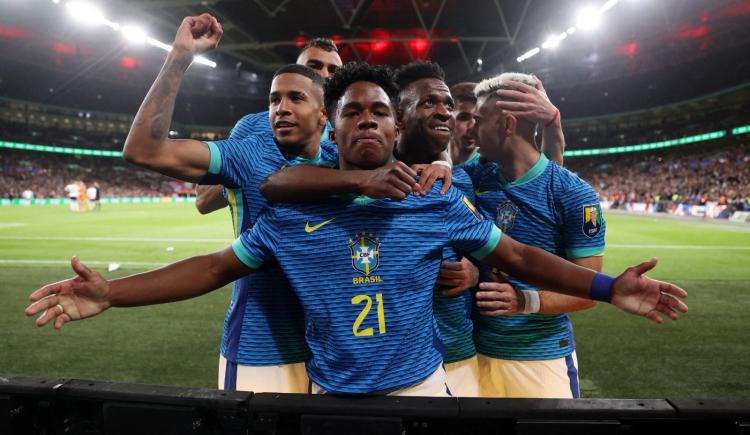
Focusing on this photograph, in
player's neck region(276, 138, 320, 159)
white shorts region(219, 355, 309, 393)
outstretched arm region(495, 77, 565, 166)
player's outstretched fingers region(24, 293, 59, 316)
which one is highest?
outstretched arm region(495, 77, 565, 166)

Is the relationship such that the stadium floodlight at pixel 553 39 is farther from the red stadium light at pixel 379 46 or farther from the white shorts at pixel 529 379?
the white shorts at pixel 529 379

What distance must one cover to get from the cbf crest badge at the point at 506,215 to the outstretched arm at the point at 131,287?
1341mm

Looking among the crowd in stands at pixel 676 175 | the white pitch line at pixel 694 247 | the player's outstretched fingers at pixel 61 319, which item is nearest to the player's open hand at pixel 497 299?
the player's outstretched fingers at pixel 61 319

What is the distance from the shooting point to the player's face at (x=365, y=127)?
1752mm

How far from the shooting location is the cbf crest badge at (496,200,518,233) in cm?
243

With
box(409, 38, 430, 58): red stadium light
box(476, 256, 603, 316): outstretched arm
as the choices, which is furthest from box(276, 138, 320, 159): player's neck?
box(409, 38, 430, 58): red stadium light

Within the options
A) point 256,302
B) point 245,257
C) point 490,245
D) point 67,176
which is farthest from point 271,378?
point 67,176

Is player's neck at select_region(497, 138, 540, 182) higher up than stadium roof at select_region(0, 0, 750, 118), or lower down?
lower down

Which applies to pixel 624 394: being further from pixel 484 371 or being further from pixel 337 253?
pixel 337 253

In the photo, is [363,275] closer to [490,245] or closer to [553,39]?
[490,245]

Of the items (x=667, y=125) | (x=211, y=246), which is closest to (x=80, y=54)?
(x=211, y=246)

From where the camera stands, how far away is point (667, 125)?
51844 millimetres

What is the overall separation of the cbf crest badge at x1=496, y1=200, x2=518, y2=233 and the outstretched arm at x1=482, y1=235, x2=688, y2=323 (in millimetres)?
546

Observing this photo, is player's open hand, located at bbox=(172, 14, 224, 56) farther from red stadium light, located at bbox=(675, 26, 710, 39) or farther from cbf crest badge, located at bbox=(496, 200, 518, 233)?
red stadium light, located at bbox=(675, 26, 710, 39)
